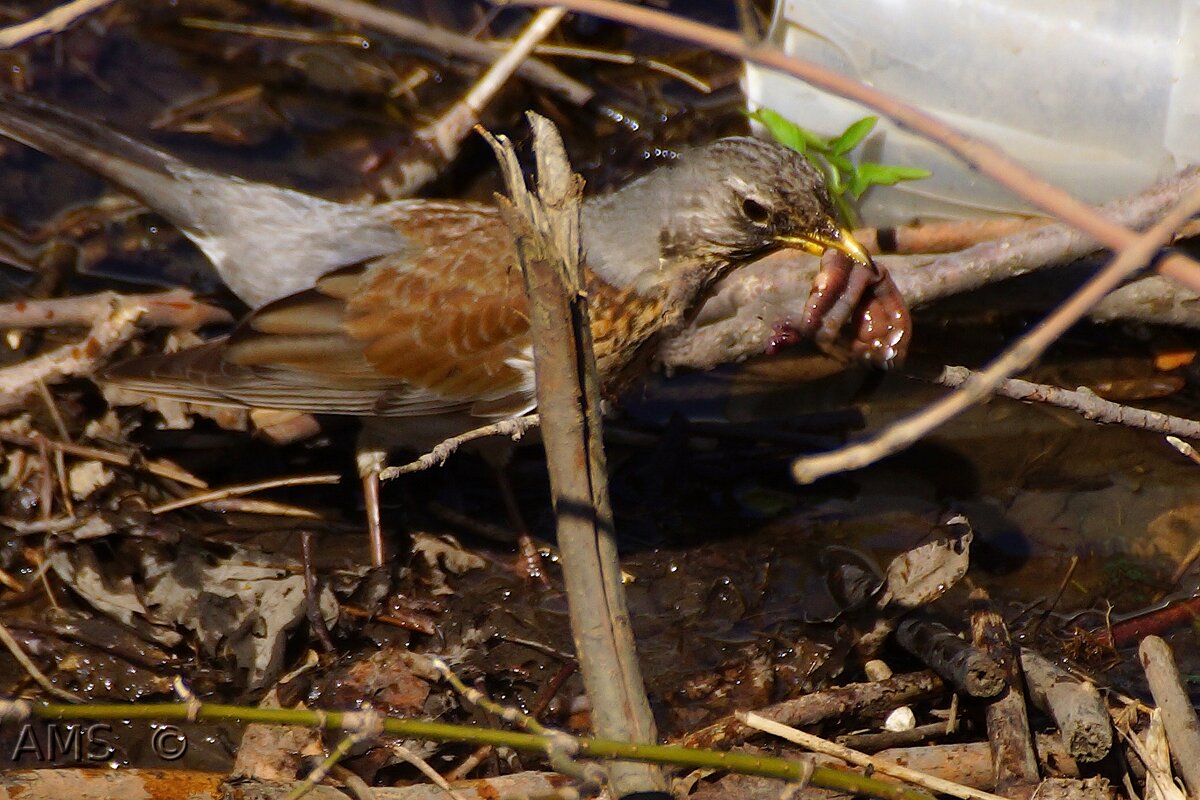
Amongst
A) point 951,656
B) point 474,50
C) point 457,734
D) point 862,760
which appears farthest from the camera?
point 474,50

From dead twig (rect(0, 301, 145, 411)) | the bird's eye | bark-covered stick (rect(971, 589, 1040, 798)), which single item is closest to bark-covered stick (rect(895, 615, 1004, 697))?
bark-covered stick (rect(971, 589, 1040, 798))

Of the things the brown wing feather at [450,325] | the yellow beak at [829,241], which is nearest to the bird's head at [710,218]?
the yellow beak at [829,241]

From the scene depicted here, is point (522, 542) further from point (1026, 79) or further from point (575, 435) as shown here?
point (1026, 79)

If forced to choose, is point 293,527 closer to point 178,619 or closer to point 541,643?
point 178,619

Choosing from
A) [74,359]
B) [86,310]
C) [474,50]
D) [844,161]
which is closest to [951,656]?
[844,161]

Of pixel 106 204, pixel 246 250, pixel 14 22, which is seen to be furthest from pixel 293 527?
pixel 14 22

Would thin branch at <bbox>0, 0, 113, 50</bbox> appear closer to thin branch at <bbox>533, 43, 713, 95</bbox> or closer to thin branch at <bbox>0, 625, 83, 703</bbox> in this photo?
thin branch at <bbox>0, 625, 83, 703</bbox>
